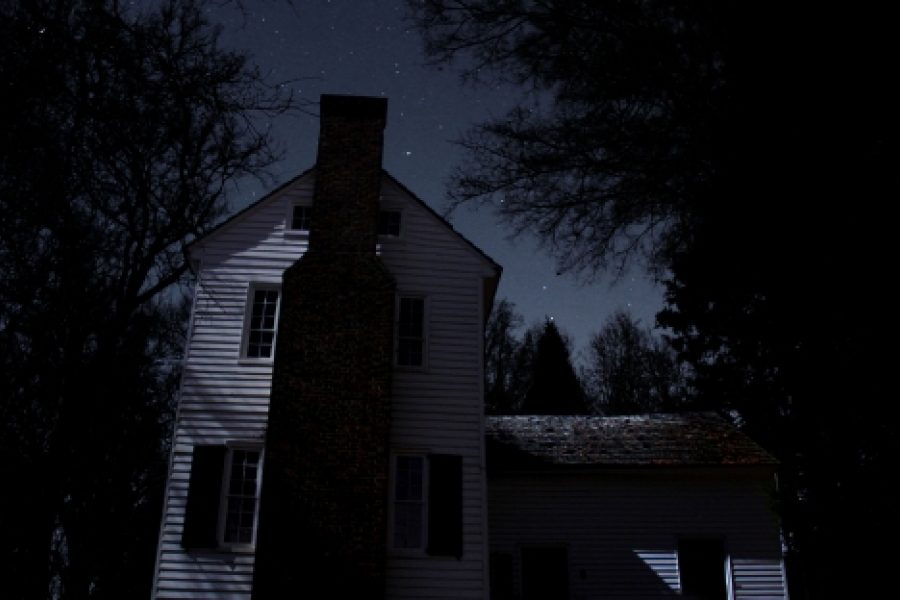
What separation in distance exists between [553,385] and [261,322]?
22.6 metres

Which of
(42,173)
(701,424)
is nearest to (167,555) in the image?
(42,173)

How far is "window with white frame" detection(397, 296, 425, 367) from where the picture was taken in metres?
14.0

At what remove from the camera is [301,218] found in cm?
1494

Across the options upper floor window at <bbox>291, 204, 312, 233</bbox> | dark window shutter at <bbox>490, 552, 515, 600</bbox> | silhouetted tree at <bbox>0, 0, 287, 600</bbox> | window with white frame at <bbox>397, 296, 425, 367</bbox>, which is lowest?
dark window shutter at <bbox>490, 552, 515, 600</bbox>

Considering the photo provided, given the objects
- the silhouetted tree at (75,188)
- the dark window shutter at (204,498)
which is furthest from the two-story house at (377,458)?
the silhouetted tree at (75,188)

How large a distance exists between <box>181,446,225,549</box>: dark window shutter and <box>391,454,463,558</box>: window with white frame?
3261 millimetres

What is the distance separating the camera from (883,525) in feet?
35.0

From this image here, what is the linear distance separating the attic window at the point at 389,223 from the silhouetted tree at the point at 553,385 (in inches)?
788

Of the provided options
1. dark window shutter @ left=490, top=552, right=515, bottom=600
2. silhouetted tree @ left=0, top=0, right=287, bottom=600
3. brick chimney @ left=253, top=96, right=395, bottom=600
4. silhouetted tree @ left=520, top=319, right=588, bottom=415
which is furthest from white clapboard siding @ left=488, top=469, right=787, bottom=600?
silhouetted tree @ left=520, top=319, right=588, bottom=415

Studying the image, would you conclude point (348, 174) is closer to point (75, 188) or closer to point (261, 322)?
point (261, 322)

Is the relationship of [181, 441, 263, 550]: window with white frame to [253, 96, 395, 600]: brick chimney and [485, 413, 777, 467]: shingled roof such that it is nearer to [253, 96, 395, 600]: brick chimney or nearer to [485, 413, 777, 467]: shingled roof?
[253, 96, 395, 600]: brick chimney

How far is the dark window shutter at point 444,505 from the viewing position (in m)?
12.4

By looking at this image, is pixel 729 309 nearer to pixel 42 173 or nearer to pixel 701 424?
pixel 701 424

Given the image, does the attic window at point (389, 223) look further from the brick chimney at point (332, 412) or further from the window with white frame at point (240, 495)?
the window with white frame at point (240, 495)
